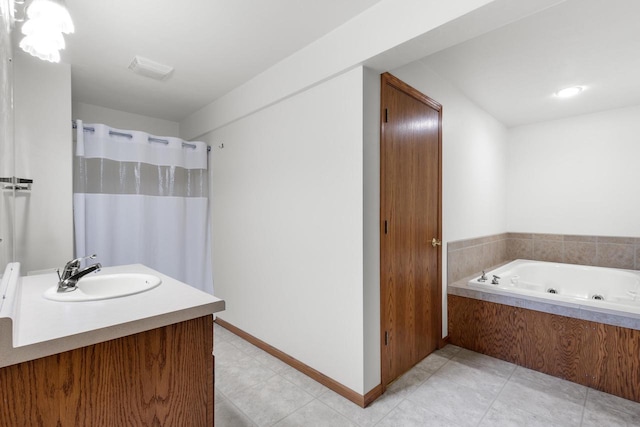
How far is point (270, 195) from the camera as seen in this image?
242 cm

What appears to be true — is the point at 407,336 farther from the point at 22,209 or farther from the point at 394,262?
the point at 22,209

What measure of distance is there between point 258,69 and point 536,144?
3.42 metres

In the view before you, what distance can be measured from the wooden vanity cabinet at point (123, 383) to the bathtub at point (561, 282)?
2256 millimetres

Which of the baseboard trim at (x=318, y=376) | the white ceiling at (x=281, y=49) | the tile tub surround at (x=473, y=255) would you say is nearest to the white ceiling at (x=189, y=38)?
the white ceiling at (x=281, y=49)

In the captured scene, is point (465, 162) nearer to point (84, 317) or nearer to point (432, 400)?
point (432, 400)

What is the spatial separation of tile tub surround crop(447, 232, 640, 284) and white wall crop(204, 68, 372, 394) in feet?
4.14

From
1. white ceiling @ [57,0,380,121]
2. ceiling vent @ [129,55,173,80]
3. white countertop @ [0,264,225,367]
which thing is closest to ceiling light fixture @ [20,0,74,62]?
white ceiling @ [57,0,380,121]

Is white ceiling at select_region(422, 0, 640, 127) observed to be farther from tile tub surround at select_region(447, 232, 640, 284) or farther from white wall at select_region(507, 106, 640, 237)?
tile tub surround at select_region(447, 232, 640, 284)

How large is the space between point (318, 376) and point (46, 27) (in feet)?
7.71

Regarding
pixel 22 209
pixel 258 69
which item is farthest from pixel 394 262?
pixel 22 209

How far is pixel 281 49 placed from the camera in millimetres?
2057

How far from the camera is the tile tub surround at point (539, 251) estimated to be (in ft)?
9.18

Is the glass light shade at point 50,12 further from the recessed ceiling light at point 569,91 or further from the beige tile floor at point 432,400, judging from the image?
the recessed ceiling light at point 569,91

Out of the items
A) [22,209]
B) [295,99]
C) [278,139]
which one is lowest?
[22,209]
